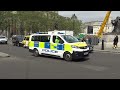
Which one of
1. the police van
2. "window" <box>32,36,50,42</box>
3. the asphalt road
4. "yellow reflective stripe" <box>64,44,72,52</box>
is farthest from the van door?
the asphalt road

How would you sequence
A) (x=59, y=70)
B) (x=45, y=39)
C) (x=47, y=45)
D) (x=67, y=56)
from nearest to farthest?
(x=59, y=70) < (x=67, y=56) < (x=47, y=45) < (x=45, y=39)

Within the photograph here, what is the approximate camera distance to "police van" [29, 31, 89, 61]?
51.6 ft

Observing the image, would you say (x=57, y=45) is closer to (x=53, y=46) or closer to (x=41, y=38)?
(x=53, y=46)

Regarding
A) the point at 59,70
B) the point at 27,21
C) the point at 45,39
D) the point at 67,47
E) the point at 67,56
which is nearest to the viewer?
the point at 59,70

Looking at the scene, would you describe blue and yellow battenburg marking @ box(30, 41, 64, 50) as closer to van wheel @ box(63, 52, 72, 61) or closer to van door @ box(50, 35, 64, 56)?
van door @ box(50, 35, 64, 56)

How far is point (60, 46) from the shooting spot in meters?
16.4

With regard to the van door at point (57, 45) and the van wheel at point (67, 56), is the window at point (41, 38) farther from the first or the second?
the van wheel at point (67, 56)

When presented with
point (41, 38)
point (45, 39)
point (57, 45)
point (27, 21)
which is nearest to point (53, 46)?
point (57, 45)

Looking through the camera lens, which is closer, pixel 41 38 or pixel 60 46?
pixel 60 46

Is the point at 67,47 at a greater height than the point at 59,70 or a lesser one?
greater

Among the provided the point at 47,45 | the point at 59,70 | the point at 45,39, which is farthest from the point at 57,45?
the point at 59,70

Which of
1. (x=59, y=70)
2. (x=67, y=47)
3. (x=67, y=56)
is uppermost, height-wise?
(x=67, y=47)
